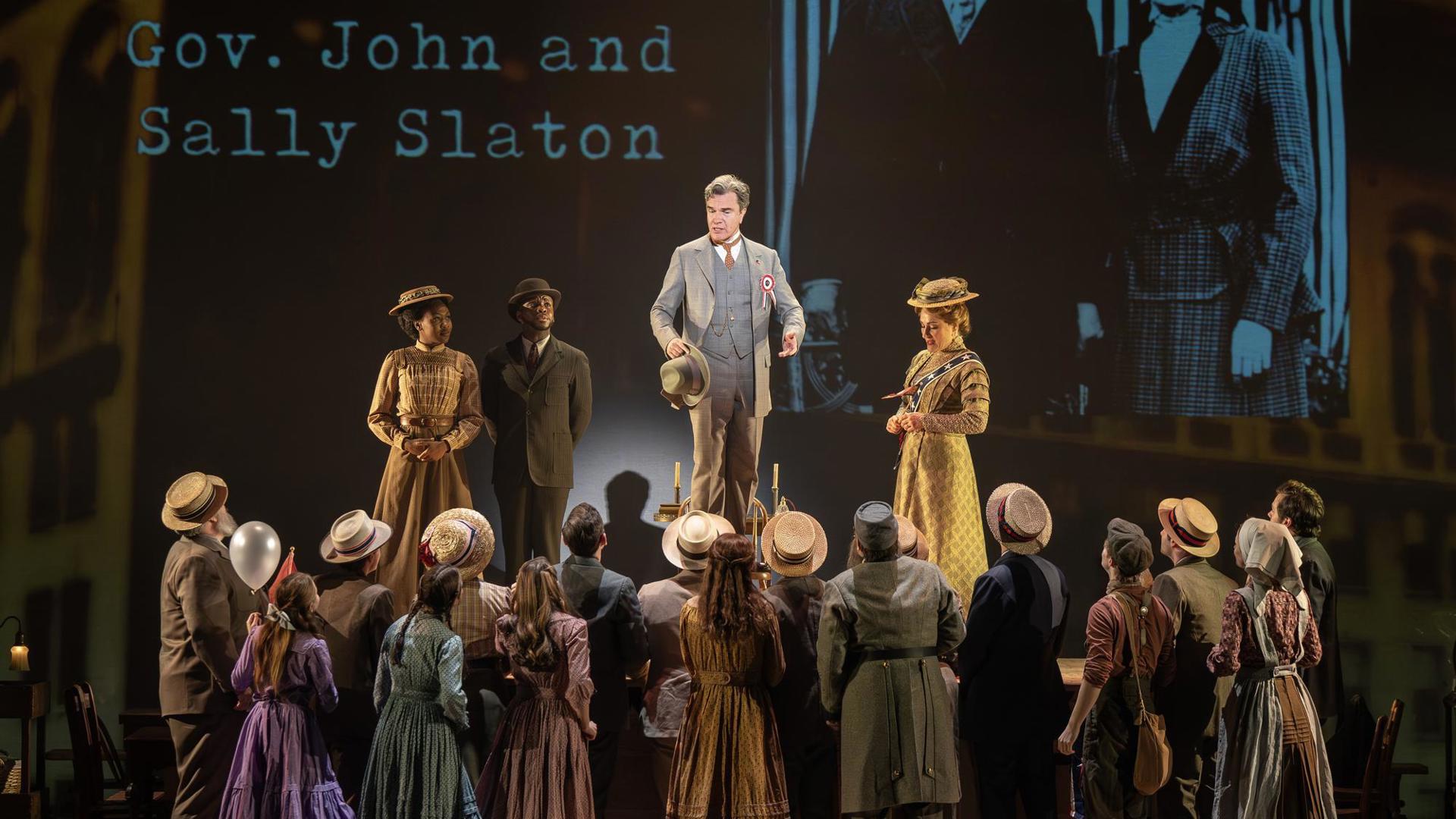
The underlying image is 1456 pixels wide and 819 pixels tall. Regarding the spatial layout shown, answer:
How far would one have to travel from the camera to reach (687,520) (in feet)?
18.2

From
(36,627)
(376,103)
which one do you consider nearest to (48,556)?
(36,627)

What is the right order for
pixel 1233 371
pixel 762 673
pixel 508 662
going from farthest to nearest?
pixel 1233 371 → pixel 508 662 → pixel 762 673

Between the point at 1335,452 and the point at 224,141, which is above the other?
the point at 224,141

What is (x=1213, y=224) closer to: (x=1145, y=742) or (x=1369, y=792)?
(x=1369, y=792)

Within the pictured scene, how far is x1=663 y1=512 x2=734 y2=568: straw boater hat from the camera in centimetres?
544

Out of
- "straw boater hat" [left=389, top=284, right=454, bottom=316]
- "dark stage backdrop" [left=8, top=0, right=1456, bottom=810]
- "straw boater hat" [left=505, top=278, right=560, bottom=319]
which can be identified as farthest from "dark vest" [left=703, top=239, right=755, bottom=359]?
"straw boater hat" [left=389, top=284, right=454, bottom=316]

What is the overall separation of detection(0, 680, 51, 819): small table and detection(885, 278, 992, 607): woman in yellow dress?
14.0ft

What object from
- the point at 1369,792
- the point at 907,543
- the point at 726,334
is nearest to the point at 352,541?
the point at 907,543

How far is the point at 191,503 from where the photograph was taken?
555 centimetres

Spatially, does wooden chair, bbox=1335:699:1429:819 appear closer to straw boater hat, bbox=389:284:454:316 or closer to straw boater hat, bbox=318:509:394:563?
straw boater hat, bbox=318:509:394:563

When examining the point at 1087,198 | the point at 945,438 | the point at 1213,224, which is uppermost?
the point at 1087,198

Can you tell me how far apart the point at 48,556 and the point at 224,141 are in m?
2.64

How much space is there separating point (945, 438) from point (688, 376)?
130 cm

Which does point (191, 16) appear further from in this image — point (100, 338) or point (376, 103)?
point (100, 338)
